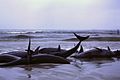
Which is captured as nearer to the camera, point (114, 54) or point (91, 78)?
point (91, 78)

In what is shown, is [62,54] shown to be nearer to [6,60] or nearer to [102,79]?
[6,60]

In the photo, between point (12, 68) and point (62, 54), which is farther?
point (62, 54)

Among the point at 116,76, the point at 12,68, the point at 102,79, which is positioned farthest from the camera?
the point at 12,68

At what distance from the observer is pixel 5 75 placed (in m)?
7.65

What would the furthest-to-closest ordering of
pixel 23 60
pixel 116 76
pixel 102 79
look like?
pixel 23 60
pixel 116 76
pixel 102 79

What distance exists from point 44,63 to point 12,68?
5.18ft

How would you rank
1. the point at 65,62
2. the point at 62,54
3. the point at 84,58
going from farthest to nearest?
the point at 84,58, the point at 62,54, the point at 65,62

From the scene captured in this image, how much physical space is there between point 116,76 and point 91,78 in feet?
2.46

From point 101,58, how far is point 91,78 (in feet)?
20.5

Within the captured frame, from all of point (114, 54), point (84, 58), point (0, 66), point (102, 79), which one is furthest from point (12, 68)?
point (114, 54)

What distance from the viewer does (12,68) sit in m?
9.00

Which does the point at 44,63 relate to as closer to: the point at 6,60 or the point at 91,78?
the point at 6,60

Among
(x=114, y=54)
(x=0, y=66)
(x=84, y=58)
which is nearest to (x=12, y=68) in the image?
(x=0, y=66)

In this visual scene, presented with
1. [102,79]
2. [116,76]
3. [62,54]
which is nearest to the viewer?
[102,79]
